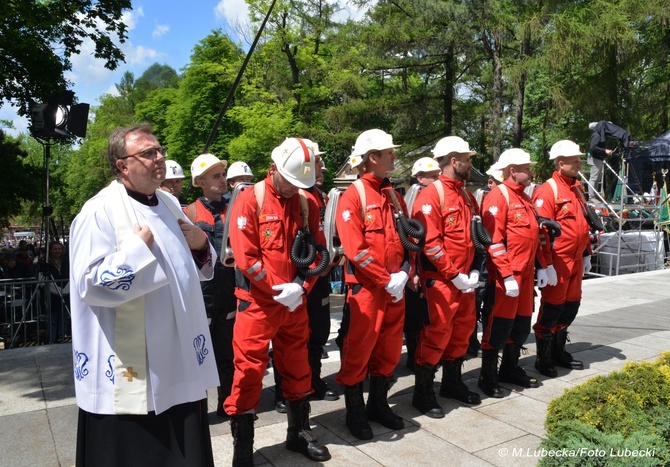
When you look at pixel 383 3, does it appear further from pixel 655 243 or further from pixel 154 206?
pixel 154 206

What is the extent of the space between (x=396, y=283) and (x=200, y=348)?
6.29ft

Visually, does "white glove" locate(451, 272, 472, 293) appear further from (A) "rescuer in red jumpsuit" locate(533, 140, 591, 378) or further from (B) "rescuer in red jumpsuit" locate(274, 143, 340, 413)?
(A) "rescuer in red jumpsuit" locate(533, 140, 591, 378)

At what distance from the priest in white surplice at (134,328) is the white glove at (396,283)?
1.87m

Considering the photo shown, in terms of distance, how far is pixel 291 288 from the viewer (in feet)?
12.4

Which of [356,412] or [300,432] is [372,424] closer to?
[356,412]

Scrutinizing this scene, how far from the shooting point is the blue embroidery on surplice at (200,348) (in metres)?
2.74

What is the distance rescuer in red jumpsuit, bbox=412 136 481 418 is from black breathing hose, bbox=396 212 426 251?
0.97ft

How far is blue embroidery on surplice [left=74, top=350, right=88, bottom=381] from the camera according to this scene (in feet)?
Answer: 8.46

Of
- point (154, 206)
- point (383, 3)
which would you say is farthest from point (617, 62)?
point (154, 206)

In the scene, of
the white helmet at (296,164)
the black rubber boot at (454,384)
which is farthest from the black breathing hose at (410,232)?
the black rubber boot at (454,384)

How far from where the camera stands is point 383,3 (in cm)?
2248

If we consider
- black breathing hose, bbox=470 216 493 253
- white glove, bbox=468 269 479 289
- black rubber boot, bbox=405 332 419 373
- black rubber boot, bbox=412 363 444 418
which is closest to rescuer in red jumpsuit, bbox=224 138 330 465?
black rubber boot, bbox=412 363 444 418

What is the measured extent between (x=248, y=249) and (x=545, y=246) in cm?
→ 321

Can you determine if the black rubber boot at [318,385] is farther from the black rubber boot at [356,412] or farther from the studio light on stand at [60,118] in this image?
the studio light on stand at [60,118]
